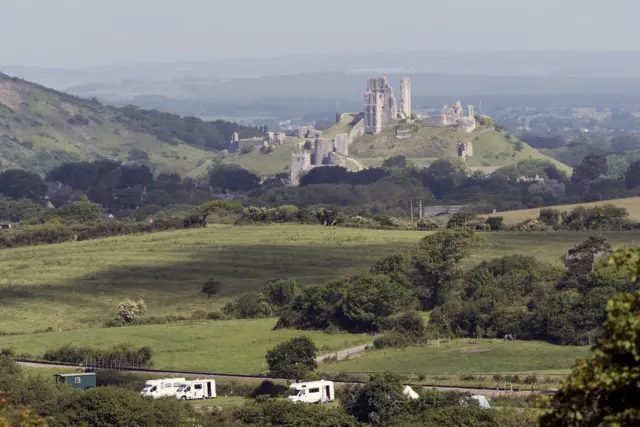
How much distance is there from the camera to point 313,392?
52.5 metres

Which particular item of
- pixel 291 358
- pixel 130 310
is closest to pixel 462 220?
pixel 130 310

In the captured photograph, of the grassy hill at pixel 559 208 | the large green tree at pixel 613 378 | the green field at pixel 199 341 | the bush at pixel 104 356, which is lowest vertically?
the grassy hill at pixel 559 208

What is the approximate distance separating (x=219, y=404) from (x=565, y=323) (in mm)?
19282

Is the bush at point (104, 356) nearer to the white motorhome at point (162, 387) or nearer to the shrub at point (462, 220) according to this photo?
the white motorhome at point (162, 387)

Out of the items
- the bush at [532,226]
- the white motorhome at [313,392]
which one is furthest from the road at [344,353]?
the bush at [532,226]

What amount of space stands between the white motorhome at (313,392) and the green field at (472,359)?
604cm

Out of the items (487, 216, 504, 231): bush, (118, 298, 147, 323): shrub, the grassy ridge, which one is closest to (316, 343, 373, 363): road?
(118, 298, 147, 323): shrub

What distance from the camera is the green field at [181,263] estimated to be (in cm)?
8456

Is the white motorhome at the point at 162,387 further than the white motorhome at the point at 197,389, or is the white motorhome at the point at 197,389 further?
the white motorhome at the point at 197,389

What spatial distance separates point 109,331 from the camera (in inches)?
2872

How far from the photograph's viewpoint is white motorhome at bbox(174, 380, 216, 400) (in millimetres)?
53875

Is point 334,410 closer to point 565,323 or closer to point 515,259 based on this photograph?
point 565,323

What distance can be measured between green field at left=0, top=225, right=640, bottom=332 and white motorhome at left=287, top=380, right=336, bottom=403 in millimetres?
26407

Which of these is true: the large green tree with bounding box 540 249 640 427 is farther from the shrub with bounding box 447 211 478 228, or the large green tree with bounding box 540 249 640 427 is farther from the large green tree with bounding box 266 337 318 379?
the shrub with bounding box 447 211 478 228
